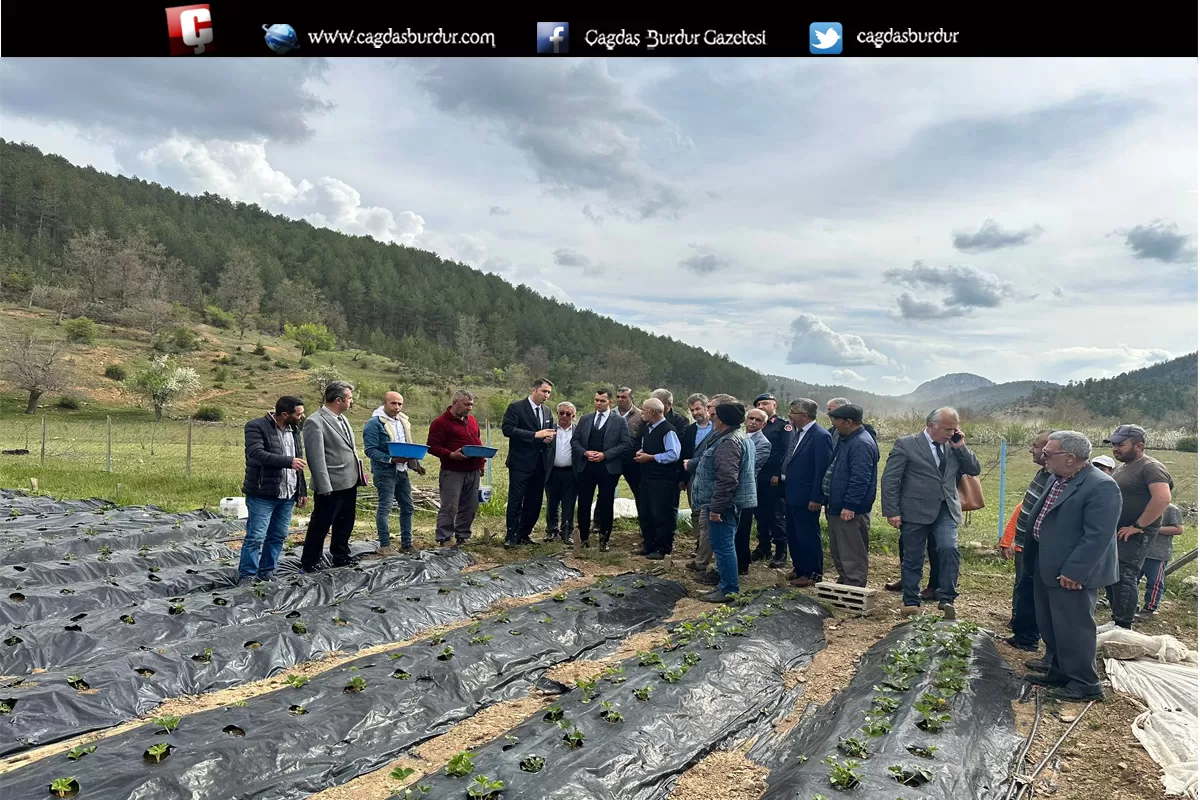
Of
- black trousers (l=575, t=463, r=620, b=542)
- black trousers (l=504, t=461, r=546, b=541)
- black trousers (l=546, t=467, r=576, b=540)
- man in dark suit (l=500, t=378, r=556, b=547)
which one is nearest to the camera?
man in dark suit (l=500, t=378, r=556, b=547)

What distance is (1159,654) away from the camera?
19.8 ft

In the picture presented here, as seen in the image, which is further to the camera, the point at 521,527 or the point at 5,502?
the point at 5,502

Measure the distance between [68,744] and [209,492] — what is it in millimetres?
12185

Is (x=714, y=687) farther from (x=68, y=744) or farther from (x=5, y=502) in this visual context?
(x=5, y=502)

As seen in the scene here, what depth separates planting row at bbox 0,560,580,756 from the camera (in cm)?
443

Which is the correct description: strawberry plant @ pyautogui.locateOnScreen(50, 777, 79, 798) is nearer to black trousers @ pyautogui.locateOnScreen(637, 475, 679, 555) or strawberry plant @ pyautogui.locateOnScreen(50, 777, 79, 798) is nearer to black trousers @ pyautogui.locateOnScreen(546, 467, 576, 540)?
black trousers @ pyautogui.locateOnScreen(637, 475, 679, 555)

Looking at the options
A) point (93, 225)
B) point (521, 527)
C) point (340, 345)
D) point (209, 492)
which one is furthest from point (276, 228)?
point (521, 527)

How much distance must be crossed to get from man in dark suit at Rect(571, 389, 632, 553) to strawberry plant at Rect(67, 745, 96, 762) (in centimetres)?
646

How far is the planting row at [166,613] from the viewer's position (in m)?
5.55

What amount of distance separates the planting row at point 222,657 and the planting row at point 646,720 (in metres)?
2.32

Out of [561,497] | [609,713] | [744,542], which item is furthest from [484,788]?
[561,497]
